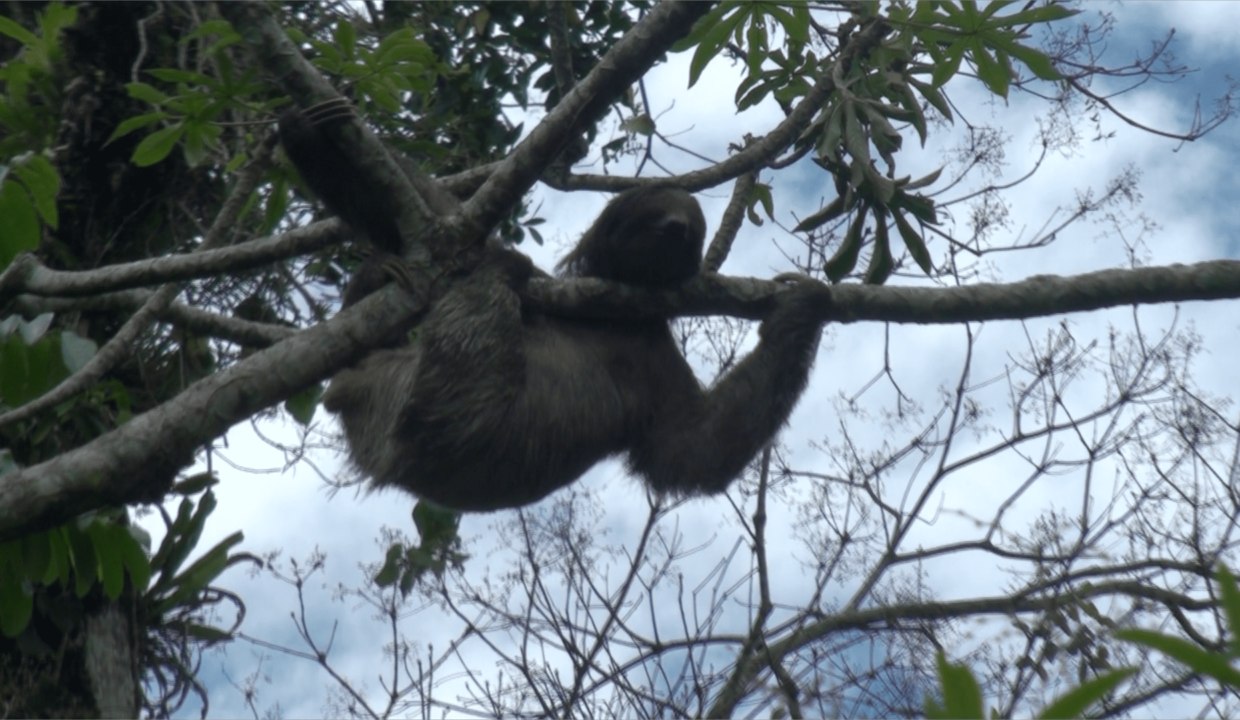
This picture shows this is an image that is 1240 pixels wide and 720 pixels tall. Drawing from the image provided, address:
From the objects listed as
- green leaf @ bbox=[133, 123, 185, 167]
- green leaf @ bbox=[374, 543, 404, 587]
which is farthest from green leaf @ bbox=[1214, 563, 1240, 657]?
green leaf @ bbox=[374, 543, 404, 587]

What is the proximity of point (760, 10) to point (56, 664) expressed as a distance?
6023 millimetres

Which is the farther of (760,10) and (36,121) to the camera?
(36,121)

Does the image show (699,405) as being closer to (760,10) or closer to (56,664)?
(760,10)

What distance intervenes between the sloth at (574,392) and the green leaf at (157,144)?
2.57 feet

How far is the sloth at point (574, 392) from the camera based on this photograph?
5258mm

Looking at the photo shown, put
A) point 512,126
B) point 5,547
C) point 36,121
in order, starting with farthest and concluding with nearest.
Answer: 1. point 512,126
2. point 36,121
3. point 5,547

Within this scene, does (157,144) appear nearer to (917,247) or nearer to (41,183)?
(41,183)

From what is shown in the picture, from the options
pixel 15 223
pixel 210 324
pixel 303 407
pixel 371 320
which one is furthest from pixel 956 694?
pixel 303 407

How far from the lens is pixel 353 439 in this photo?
5.98 m

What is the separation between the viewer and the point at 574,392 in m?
5.67

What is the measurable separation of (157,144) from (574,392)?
2.23m

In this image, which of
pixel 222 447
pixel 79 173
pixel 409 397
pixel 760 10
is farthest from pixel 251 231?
pixel 760 10

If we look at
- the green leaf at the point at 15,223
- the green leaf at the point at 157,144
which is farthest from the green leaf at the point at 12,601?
the green leaf at the point at 157,144

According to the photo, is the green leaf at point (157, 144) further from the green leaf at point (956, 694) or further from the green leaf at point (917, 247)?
the green leaf at point (956, 694)
